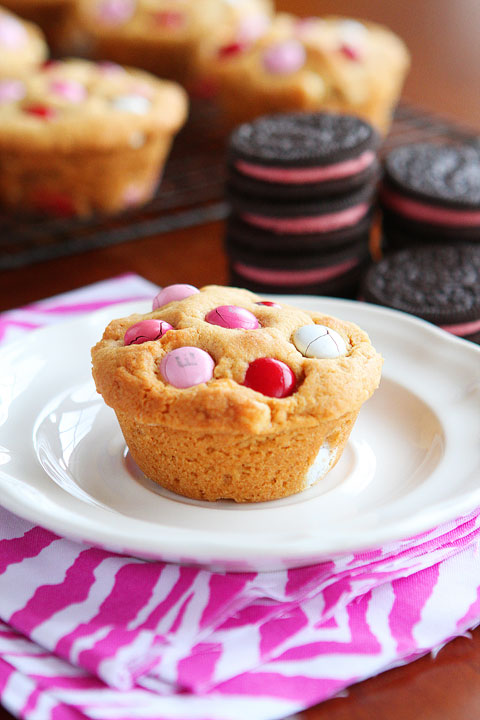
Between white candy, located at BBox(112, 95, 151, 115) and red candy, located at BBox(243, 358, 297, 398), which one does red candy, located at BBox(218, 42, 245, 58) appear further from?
red candy, located at BBox(243, 358, 297, 398)

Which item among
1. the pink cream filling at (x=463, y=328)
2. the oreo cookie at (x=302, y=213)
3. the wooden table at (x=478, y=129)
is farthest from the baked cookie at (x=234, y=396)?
the oreo cookie at (x=302, y=213)

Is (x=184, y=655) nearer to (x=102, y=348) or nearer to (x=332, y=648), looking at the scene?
(x=332, y=648)

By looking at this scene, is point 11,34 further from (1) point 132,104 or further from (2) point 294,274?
(2) point 294,274

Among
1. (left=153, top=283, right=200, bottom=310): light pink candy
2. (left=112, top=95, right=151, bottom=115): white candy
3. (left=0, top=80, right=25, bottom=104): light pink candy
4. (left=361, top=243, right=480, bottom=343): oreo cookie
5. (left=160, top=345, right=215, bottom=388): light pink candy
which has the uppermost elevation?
(left=160, top=345, right=215, bottom=388): light pink candy

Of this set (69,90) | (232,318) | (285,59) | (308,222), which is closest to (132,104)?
(69,90)

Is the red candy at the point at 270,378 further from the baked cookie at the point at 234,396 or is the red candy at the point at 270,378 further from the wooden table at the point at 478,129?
the wooden table at the point at 478,129

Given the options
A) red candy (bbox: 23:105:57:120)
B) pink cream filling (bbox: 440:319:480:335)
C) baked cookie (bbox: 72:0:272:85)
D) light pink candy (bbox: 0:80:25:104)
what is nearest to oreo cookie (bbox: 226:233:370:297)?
pink cream filling (bbox: 440:319:480:335)
